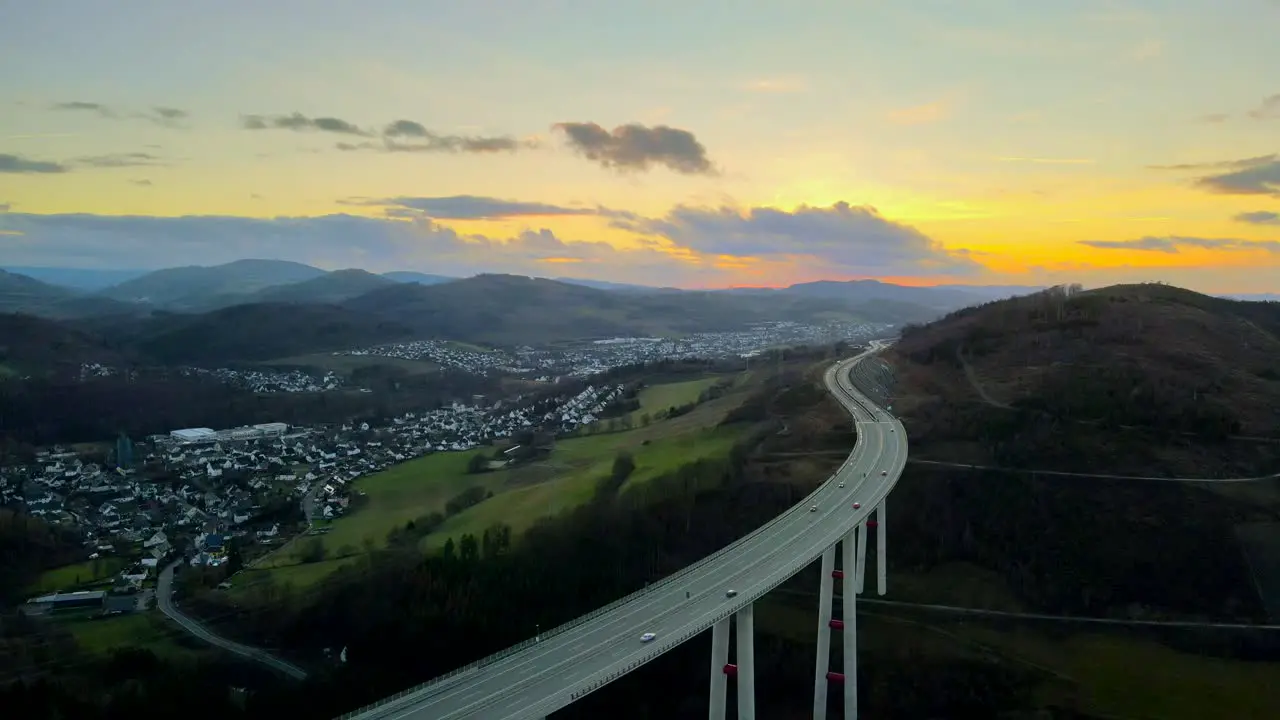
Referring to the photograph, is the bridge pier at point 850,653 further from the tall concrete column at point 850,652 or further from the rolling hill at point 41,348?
the rolling hill at point 41,348

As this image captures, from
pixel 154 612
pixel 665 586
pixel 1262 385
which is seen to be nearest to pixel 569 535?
pixel 665 586

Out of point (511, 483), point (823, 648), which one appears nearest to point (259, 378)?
point (511, 483)

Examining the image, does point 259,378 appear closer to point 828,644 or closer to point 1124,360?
point 1124,360

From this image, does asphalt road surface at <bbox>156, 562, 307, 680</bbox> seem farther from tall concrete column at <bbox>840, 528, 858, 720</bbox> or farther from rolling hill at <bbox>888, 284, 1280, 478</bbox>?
rolling hill at <bbox>888, 284, 1280, 478</bbox>

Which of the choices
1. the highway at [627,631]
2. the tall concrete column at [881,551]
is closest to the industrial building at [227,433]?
the highway at [627,631]

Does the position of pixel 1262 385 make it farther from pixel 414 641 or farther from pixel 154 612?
pixel 154 612

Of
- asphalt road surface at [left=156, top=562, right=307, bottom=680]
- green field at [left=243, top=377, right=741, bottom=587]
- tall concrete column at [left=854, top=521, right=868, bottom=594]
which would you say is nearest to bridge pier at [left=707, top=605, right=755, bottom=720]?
asphalt road surface at [left=156, top=562, right=307, bottom=680]
